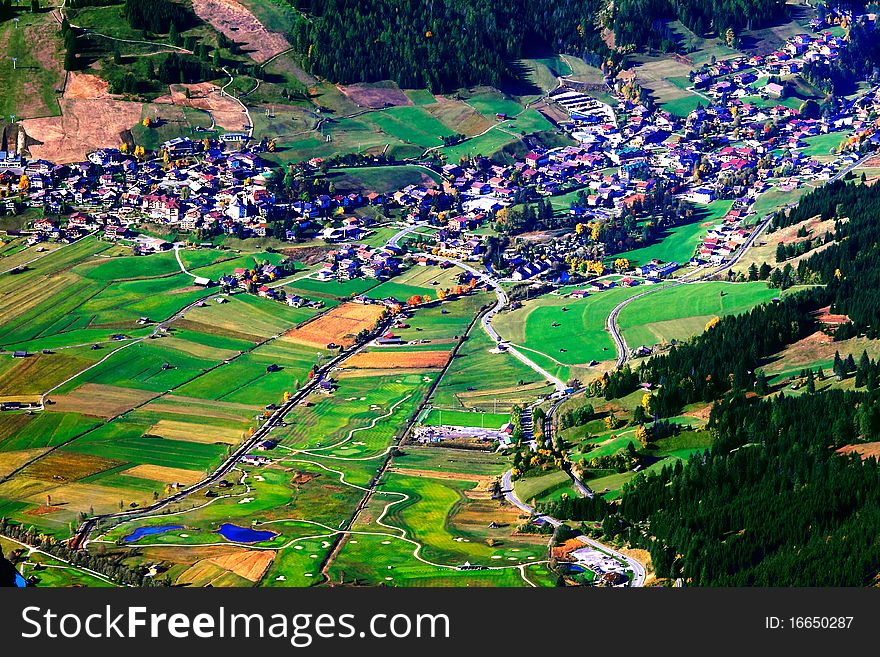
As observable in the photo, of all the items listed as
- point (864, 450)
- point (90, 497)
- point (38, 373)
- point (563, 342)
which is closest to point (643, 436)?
point (864, 450)

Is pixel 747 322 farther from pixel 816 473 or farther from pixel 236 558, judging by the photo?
pixel 236 558

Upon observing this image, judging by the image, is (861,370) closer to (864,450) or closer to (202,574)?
(864,450)

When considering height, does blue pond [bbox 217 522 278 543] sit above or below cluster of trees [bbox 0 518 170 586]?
below

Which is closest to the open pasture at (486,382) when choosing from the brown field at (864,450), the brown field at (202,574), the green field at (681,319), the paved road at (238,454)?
the paved road at (238,454)

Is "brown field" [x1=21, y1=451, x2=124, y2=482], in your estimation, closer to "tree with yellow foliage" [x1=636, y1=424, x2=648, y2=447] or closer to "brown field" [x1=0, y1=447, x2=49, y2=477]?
"brown field" [x1=0, y1=447, x2=49, y2=477]

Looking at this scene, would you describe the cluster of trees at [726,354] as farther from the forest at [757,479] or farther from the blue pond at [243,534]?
the blue pond at [243,534]

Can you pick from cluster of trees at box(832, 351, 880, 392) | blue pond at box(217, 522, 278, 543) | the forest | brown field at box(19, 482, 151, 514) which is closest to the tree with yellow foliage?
the forest
